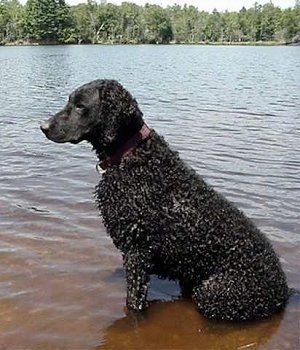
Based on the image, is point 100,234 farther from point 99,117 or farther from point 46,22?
point 46,22

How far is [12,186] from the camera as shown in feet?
31.3

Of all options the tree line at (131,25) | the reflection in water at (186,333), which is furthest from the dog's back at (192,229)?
the tree line at (131,25)

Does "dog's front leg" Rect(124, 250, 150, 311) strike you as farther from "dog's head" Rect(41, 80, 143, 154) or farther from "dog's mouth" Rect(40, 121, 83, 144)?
"dog's mouth" Rect(40, 121, 83, 144)

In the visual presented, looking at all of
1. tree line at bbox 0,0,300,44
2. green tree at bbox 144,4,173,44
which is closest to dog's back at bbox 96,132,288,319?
tree line at bbox 0,0,300,44

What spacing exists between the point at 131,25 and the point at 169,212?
149 m

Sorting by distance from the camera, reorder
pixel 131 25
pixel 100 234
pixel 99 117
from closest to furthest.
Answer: pixel 99 117 → pixel 100 234 → pixel 131 25

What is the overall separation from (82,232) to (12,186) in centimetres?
255

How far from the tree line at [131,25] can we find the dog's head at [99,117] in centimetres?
12540

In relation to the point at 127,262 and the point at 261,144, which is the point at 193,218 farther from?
the point at 261,144

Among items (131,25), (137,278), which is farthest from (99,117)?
(131,25)

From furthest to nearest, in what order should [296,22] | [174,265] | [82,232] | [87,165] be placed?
[296,22] < [87,165] < [82,232] < [174,265]

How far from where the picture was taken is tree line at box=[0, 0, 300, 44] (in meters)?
131

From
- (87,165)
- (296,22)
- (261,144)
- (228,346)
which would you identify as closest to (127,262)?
(228,346)

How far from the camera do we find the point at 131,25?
5866 inches
